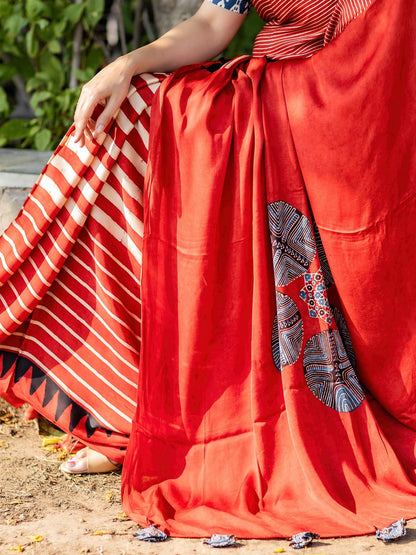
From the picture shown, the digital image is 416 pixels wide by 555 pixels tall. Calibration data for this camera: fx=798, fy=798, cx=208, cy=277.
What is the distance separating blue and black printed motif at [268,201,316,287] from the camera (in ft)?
5.65

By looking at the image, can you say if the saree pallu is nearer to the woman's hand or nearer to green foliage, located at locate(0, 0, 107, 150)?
the woman's hand

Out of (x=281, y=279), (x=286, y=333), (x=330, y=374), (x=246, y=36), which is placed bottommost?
(x=330, y=374)

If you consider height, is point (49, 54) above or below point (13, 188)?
above

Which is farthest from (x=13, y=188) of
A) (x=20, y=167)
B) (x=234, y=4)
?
(x=234, y=4)

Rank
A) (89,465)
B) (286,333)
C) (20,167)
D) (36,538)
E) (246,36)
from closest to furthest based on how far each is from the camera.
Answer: (36,538)
(286,333)
(89,465)
(20,167)
(246,36)

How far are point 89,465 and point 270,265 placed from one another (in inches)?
25.2

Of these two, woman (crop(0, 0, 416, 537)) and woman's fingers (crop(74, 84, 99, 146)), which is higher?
woman's fingers (crop(74, 84, 99, 146))

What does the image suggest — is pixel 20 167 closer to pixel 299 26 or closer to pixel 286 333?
pixel 299 26

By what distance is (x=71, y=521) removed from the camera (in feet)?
5.40

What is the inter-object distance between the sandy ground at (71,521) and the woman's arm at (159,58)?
79 centimetres

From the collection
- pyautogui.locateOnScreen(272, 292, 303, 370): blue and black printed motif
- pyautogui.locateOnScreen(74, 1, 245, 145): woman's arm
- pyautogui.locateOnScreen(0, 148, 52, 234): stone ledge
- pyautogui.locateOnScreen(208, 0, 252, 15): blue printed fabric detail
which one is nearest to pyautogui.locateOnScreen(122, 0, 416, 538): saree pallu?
pyautogui.locateOnScreen(272, 292, 303, 370): blue and black printed motif

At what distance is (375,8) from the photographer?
173 centimetres

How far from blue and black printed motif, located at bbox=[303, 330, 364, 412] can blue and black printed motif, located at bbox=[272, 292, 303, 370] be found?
0.03m

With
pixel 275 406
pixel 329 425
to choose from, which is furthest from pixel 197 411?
pixel 329 425
